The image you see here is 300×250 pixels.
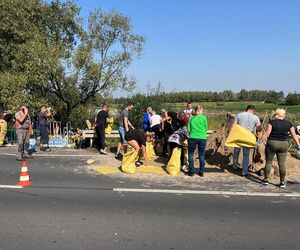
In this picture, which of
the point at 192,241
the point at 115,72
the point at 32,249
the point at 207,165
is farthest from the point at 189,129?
the point at 115,72

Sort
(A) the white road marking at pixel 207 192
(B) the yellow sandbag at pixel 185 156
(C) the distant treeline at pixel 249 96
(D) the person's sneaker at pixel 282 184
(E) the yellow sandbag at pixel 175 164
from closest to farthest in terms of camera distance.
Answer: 1. (A) the white road marking at pixel 207 192
2. (D) the person's sneaker at pixel 282 184
3. (E) the yellow sandbag at pixel 175 164
4. (B) the yellow sandbag at pixel 185 156
5. (C) the distant treeline at pixel 249 96

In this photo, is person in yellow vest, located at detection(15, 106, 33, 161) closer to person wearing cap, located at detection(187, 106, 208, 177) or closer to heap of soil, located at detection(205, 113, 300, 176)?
person wearing cap, located at detection(187, 106, 208, 177)

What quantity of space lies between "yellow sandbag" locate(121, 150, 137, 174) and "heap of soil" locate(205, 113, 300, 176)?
2.36 meters

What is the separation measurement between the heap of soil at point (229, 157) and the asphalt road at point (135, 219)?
6.90 ft

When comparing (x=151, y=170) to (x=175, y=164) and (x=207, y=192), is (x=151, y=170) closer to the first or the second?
(x=175, y=164)

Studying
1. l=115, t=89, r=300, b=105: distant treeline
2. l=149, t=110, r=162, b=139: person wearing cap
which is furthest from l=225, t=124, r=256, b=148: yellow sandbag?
l=115, t=89, r=300, b=105: distant treeline

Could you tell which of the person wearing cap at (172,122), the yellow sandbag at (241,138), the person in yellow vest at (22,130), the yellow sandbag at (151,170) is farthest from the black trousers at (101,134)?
the yellow sandbag at (241,138)

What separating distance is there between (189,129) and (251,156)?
2156 mm

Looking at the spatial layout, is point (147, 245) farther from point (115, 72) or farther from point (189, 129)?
point (115, 72)

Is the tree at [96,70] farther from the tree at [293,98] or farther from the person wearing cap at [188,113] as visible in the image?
the tree at [293,98]

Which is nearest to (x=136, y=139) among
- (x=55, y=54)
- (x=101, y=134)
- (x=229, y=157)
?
(x=229, y=157)

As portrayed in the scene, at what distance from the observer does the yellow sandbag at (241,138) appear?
32.1 feet

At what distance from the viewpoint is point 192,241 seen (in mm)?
5129

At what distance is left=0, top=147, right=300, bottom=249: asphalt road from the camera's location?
5.09 m
